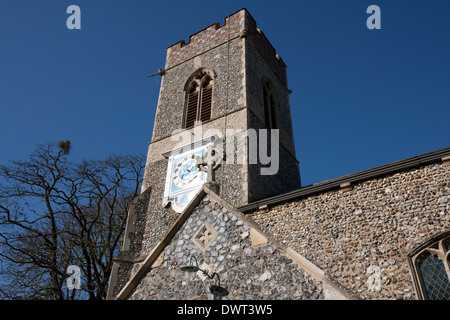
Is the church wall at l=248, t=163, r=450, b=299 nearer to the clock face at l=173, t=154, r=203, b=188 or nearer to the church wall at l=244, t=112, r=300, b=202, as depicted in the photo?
the church wall at l=244, t=112, r=300, b=202

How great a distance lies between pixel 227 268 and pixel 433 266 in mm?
4802

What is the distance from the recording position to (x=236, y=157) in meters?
11.7

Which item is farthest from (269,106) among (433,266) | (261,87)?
(433,266)

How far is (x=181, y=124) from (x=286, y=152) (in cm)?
453

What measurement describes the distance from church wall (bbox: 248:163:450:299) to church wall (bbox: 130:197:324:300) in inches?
157

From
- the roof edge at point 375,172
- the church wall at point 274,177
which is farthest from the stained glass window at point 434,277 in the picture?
the church wall at point 274,177

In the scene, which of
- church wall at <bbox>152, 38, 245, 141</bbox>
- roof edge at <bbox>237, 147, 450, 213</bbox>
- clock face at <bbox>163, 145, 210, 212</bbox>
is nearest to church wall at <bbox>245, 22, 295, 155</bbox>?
church wall at <bbox>152, 38, 245, 141</bbox>

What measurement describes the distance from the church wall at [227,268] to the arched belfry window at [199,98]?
32.8ft

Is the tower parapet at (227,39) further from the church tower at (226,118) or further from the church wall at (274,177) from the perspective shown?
the church wall at (274,177)

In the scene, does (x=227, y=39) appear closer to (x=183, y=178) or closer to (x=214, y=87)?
(x=214, y=87)

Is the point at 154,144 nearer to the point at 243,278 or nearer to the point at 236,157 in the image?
the point at 236,157

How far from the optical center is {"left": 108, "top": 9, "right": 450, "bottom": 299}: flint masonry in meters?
3.84
